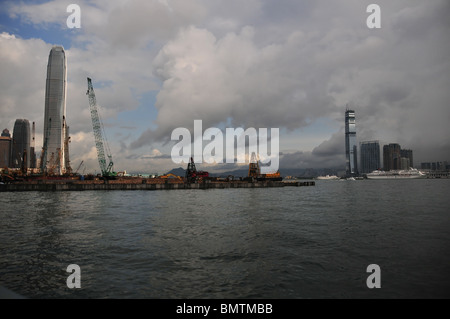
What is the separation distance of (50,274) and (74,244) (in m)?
5.72

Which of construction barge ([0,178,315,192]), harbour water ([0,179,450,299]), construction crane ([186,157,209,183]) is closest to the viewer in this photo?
harbour water ([0,179,450,299])

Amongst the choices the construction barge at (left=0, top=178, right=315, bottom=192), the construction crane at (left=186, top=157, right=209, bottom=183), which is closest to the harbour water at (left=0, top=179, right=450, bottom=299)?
the construction barge at (left=0, top=178, right=315, bottom=192)

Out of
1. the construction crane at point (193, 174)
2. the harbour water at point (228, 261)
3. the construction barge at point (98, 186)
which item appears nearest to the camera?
the harbour water at point (228, 261)

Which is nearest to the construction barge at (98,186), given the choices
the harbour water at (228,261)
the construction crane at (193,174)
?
the construction crane at (193,174)

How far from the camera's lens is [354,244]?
16.6m

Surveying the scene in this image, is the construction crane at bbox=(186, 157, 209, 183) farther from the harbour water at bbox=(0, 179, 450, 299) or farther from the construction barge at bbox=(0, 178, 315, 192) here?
the harbour water at bbox=(0, 179, 450, 299)

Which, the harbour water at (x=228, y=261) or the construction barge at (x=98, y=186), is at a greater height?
the harbour water at (x=228, y=261)

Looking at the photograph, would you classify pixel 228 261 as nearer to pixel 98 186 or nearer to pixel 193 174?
pixel 98 186

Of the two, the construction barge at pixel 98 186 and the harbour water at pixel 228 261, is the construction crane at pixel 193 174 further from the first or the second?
the harbour water at pixel 228 261

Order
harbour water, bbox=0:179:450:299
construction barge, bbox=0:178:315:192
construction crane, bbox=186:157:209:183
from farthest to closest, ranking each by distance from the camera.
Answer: construction crane, bbox=186:157:209:183
construction barge, bbox=0:178:315:192
harbour water, bbox=0:179:450:299
